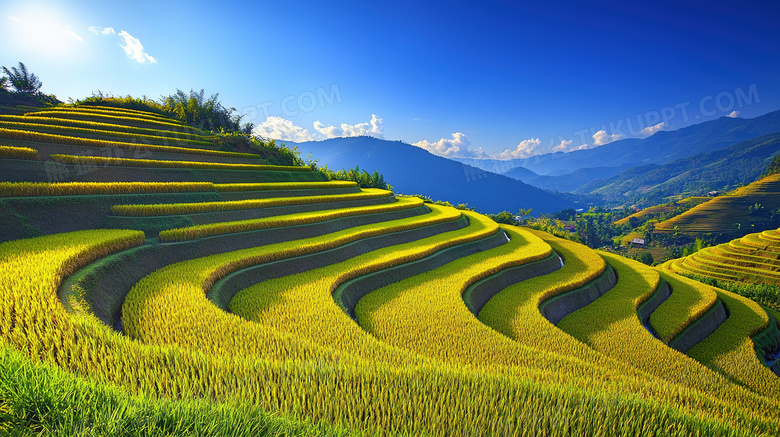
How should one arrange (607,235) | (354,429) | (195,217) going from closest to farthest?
(354,429), (195,217), (607,235)

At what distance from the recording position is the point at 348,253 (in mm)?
11055

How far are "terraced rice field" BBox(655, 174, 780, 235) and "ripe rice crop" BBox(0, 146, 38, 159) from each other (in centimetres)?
10429

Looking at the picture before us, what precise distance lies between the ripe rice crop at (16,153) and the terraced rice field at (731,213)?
10429 cm

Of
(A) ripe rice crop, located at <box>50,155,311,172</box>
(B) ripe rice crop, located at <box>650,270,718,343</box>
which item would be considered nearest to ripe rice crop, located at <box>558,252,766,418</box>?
(B) ripe rice crop, located at <box>650,270,718,343</box>

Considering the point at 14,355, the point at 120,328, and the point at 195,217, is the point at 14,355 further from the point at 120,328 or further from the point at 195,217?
the point at 195,217

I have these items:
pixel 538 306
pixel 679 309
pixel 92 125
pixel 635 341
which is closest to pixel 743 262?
pixel 679 309

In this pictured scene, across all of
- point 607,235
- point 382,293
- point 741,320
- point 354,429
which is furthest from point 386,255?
point 607,235

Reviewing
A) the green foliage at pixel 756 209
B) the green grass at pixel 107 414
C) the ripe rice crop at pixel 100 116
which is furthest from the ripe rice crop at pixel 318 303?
the green foliage at pixel 756 209

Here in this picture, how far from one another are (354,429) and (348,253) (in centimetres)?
→ 877

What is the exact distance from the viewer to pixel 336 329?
5539 mm

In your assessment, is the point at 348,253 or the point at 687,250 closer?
the point at 348,253

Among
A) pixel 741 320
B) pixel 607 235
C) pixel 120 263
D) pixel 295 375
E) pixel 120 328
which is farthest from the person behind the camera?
pixel 607 235

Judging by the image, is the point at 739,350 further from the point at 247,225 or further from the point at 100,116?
the point at 100,116

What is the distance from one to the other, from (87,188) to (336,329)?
9.69m
